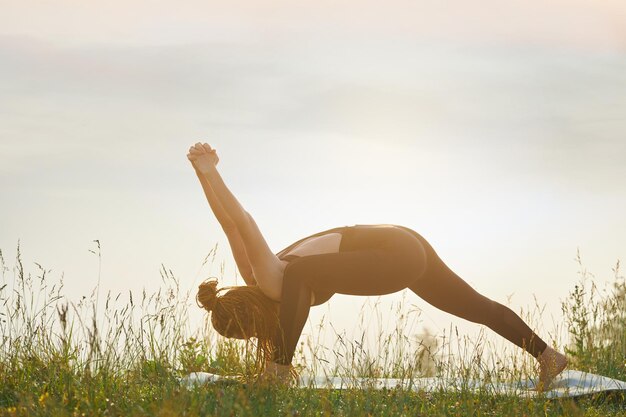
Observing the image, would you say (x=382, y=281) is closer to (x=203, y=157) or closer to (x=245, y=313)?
(x=245, y=313)

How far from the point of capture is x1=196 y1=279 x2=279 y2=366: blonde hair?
514 centimetres

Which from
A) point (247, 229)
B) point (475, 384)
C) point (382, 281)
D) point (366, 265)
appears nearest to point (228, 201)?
point (247, 229)

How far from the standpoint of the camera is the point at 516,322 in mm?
5797

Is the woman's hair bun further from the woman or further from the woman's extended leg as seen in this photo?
the woman's extended leg

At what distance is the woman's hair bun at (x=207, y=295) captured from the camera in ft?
17.1

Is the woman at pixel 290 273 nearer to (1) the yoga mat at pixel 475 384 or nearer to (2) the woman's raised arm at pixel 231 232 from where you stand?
(2) the woman's raised arm at pixel 231 232

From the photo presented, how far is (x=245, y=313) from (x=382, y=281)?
896 millimetres

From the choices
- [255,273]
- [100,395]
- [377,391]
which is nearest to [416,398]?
[377,391]

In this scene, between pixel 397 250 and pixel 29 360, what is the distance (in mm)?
2414

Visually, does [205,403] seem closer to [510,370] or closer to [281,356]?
[281,356]

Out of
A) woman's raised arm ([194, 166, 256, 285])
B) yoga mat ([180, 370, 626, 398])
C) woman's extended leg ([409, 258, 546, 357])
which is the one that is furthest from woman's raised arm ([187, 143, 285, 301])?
woman's extended leg ([409, 258, 546, 357])

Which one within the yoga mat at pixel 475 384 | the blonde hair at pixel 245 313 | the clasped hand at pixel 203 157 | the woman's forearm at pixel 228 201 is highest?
the clasped hand at pixel 203 157

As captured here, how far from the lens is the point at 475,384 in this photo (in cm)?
525

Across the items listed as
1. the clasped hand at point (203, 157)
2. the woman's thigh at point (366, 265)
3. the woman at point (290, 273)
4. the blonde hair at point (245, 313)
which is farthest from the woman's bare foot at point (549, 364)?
the clasped hand at point (203, 157)
